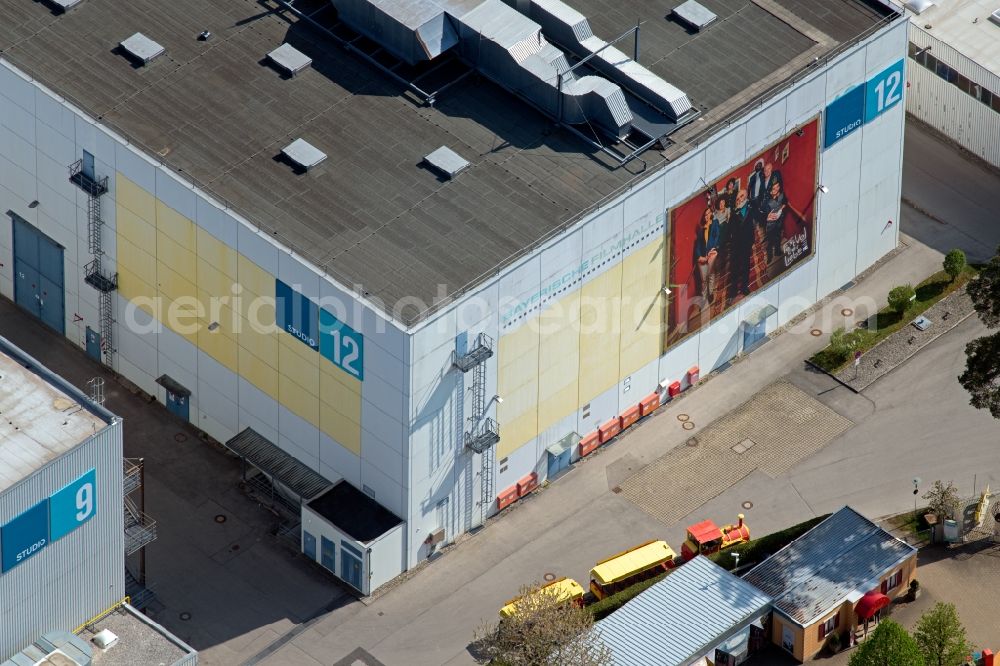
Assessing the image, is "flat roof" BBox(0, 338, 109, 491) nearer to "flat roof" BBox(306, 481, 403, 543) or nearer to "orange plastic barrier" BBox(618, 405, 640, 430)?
"flat roof" BBox(306, 481, 403, 543)

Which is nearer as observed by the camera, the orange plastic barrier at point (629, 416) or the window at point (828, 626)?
the window at point (828, 626)

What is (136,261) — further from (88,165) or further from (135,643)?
(135,643)

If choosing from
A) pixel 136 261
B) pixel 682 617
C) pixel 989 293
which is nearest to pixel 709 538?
pixel 682 617

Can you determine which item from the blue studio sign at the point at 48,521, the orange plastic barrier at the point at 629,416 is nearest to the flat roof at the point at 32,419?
the blue studio sign at the point at 48,521

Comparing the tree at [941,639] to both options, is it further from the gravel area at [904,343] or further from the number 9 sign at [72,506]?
the number 9 sign at [72,506]

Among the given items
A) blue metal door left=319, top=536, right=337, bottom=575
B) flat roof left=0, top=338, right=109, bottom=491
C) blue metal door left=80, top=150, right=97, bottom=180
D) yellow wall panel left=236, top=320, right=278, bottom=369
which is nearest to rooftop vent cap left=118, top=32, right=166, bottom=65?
blue metal door left=80, top=150, right=97, bottom=180

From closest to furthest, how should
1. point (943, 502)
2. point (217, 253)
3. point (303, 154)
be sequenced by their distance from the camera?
point (217, 253), point (303, 154), point (943, 502)
